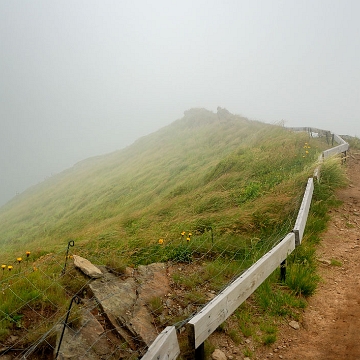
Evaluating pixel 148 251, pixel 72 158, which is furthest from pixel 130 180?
pixel 72 158

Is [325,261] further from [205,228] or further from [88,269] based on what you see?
[88,269]

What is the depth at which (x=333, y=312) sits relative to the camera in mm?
4789

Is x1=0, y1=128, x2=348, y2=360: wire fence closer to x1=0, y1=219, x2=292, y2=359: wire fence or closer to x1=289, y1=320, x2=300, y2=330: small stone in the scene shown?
x1=0, y1=219, x2=292, y2=359: wire fence

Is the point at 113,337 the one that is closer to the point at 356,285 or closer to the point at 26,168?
the point at 356,285

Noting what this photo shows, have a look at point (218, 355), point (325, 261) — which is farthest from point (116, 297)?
point (325, 261)

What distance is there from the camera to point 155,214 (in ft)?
34.6

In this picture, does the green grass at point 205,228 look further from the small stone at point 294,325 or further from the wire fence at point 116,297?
the small stone at point 294,325

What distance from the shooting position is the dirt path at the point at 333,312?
4.04 m

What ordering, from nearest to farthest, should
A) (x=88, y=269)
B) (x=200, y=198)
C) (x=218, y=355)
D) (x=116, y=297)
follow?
(x=218, y=355) → (x=116, y=297) → (x=88, y=269) → (x=200, y=198)

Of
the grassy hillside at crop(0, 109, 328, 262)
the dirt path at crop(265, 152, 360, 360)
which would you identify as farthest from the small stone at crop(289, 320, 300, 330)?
the grassy hillside at crop(0, 109, 328, 262)

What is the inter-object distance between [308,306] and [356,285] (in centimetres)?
104

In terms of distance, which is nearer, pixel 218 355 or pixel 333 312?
pixel 218 355

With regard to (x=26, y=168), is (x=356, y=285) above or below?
above

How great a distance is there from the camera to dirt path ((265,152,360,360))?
4043mm
